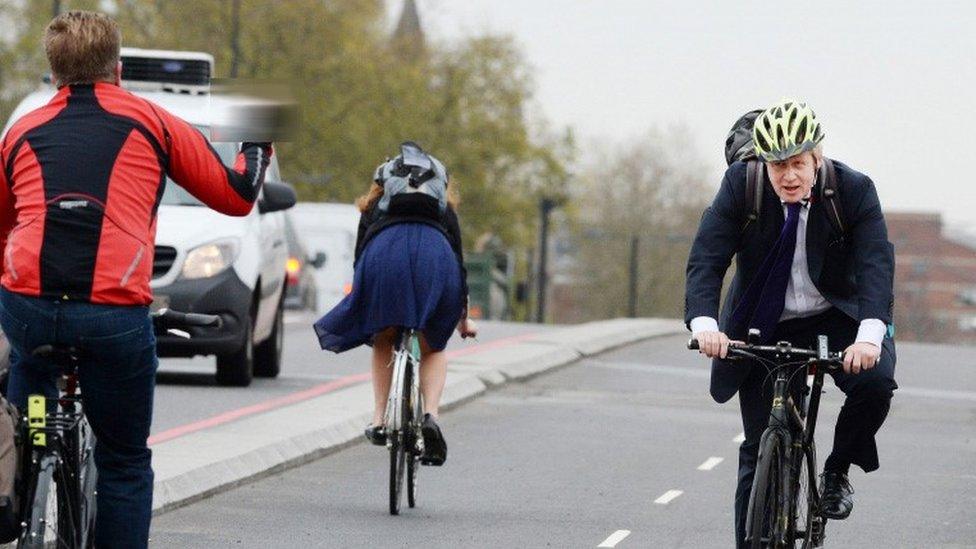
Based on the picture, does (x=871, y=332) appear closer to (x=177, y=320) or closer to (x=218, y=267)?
(x=177, y=320)

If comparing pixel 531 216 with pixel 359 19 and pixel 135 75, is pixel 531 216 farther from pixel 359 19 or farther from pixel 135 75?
pixel 135 75

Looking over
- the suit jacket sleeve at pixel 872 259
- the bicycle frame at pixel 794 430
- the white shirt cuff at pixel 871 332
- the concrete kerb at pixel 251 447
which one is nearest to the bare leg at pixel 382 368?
the concrete kerb at pixel 251 447

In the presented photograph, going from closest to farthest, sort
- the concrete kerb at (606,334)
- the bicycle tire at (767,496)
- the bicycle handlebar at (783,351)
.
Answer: the bicycle tire at (767,496) < the bicycle handlebar at (783,351) < the concrete kerb at (606,334)

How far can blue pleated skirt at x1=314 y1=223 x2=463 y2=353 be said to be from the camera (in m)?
10.2

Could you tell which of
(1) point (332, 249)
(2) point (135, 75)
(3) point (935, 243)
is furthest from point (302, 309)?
(3) point (935, 243)

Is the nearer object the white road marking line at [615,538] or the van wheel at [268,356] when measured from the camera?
the white road marking line at [615,538]

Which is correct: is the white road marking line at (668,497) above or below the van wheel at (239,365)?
above

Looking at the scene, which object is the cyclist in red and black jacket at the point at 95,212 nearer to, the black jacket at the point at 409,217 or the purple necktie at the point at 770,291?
the purple necktie at the point at 770,291

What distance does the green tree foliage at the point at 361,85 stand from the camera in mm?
68125

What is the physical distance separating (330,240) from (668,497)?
34.3 m

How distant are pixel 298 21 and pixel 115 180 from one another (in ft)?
208

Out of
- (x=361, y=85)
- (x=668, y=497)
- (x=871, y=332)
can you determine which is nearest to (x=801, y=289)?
(x=871, y=332)

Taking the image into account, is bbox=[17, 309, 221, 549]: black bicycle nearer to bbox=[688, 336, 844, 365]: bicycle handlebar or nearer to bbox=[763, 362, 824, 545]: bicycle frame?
bbox=[688, 336, 844, 365]: bicycle handlebar

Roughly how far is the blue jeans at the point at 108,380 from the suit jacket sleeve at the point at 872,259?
7.46 ft
